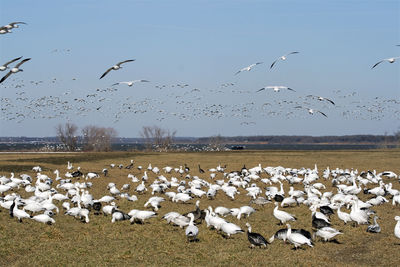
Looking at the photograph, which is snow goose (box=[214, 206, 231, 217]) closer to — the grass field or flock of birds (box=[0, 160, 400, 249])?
flock of birds (box=[0, 160, 400, 249])

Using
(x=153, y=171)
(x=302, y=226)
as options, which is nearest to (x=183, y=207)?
(x=302, y=226)

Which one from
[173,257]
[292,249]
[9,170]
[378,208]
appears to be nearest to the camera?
[173,257]

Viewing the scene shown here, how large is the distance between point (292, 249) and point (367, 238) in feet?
9.65

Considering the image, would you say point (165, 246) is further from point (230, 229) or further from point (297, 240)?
point (297, 240)

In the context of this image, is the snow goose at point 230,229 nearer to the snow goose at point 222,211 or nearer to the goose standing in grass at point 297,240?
the goose standing in grass at point 297,240

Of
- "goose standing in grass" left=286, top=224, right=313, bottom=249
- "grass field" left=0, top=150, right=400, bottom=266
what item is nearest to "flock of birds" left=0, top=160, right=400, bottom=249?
"goose standing in grass" left=286, top=224, right=313, bottom=249

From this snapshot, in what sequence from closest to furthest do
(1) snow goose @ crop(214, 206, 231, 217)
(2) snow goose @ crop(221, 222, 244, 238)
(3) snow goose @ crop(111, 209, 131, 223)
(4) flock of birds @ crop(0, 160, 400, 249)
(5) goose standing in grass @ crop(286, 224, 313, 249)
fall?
(5) goose standing in grass @ crop(286, 224, 313, 249) < (2) snow goose @ crop(221, 222, 244, 238) < (4) flock of birds @ crop(0, 160, 400, 249) < (3) snow goose @ crop(111, 209, 131, 223) < (1) snow goose @ crop(214, 206, 231, 217)

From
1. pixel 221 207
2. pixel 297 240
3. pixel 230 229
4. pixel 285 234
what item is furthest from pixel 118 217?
pixel 297 240

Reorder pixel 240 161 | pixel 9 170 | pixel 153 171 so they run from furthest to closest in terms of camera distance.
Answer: pixel 240 161 → pixel 153 171 → pixel 9 170

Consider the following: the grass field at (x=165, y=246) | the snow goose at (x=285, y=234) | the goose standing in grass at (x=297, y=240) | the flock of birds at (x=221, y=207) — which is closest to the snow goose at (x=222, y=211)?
the flock of birds at (x=221, y=207)

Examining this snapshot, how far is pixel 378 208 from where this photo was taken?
76.0 ft

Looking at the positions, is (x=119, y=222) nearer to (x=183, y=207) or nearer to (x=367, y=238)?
(x=183, y=207)

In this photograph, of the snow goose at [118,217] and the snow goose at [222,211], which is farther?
the snow goose at [222,211]

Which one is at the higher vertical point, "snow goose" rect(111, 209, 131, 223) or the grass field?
"snow goose" rect(111, 209, 131, 223)
